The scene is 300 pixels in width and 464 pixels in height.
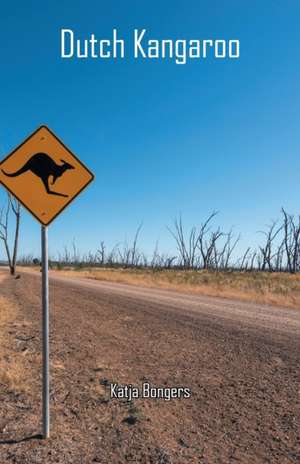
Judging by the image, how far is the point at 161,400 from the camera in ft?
17.3

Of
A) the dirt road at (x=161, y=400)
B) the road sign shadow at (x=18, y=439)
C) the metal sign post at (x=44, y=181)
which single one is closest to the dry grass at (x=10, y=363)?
the dirt road at (x=161, y=400)

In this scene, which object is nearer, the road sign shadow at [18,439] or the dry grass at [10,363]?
the road sign shadow at [18,439]

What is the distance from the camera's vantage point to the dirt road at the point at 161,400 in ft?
12.5

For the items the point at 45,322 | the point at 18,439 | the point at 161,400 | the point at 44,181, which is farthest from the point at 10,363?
the point at 44,181

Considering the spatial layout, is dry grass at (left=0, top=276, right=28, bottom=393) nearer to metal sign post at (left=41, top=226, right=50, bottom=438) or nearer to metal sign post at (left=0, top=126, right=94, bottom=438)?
metal sign post at (left=41, top=226, right=50, bottom=438)

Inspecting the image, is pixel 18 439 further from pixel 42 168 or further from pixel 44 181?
pixel 42 168

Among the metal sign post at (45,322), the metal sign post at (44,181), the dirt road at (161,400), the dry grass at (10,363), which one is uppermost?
the metal sign post at (44,181)

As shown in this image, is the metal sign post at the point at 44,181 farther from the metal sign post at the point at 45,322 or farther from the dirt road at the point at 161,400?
the dirt road at the point at 161,400

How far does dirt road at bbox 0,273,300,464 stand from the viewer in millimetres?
3820

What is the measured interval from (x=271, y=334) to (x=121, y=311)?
16.4 feet

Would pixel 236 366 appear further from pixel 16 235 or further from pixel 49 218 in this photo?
pixel 16 235

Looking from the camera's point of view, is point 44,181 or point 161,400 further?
point 161,400

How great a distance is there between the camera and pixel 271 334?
9.04 m

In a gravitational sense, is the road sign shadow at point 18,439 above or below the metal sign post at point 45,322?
below
